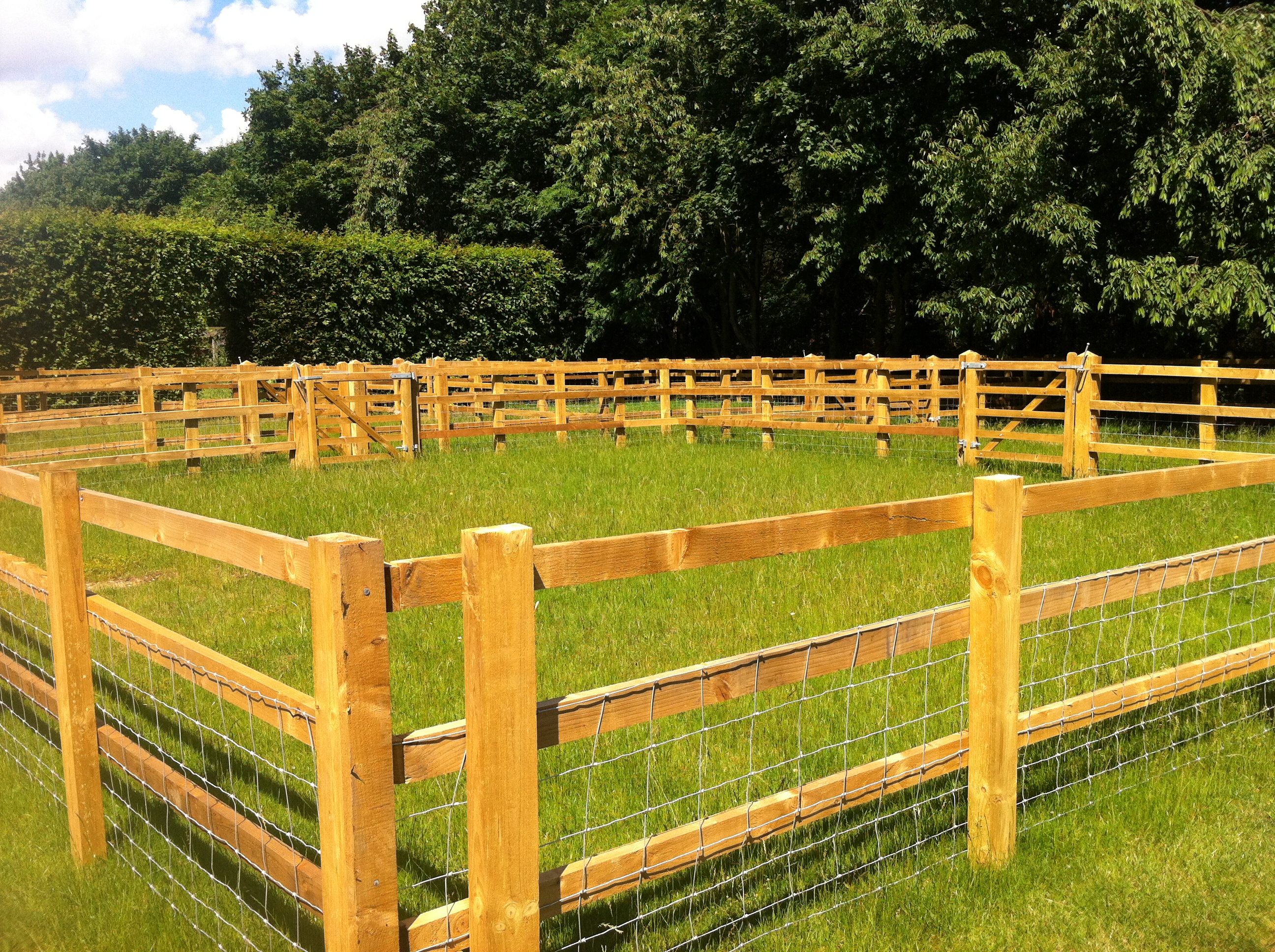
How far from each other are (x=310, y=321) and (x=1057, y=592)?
28868 millimetres

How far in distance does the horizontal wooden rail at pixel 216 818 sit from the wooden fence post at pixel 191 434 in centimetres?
927

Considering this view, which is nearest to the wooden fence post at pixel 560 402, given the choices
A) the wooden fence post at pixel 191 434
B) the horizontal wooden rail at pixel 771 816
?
the wooden fence post at pixel 191 434

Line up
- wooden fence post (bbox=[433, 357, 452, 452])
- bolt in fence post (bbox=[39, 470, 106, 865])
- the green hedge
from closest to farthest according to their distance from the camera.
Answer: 1. bolt in fence post (bbox=[39, 470, 106, 865])
2. wooden fence post (bbox=[433, 357, 452, 452])
3. the green hedge

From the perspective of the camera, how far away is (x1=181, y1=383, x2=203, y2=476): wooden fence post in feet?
44.5

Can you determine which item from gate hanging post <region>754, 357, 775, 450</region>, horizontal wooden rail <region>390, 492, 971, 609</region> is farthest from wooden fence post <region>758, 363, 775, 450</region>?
horizontal wooden rail <region>390, 492, 971, 609</region>

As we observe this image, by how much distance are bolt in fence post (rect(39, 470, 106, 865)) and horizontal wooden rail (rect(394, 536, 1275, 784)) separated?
1.85 metres

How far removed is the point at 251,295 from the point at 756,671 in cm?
2904

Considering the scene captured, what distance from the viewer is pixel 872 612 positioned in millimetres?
6945

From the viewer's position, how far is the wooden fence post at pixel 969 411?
1459cm

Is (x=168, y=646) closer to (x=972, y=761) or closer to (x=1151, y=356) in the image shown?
(x=972, y=761)

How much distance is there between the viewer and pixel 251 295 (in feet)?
97.1

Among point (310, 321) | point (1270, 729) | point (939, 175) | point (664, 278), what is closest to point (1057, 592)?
point (1270, 729)

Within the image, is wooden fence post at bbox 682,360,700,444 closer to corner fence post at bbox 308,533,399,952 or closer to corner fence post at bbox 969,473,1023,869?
corner fence post at bbox 969,473,1023,869

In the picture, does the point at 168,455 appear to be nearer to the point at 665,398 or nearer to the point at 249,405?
the point at 249,405
